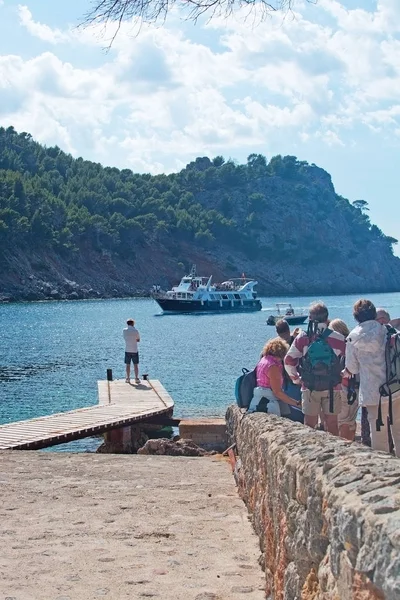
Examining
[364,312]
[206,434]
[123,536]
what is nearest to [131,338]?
[206,434]

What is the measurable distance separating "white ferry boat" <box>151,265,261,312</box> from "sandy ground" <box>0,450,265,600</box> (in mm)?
78614

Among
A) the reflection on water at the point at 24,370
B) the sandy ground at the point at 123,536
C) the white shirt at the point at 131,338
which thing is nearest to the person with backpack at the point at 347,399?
the sandy ground at the point at 123,536

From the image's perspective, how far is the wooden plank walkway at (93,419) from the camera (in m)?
Answer: 12.7

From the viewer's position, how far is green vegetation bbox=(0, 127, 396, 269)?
125125 mm

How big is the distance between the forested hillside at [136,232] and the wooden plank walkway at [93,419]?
9427cm

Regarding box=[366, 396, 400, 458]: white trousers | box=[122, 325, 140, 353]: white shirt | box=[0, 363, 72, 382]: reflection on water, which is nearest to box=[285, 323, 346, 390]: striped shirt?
box=[366, 396, 400, 458]: white trousers

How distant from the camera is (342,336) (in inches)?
308

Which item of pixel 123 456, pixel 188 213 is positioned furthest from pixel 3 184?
pixel 123 456

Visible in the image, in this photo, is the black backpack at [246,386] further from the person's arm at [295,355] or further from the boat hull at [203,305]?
the boat hull at [203,305]

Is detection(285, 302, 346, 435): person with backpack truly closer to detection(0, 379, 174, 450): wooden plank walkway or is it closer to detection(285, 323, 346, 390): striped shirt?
detection(285, 323, 346, 390): striped shirt

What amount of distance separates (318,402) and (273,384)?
0.66 metres

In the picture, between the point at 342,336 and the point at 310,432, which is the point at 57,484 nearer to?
the point at 342,336

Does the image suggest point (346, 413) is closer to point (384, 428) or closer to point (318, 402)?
point (318, 402)

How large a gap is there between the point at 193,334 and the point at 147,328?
7.50 metres
